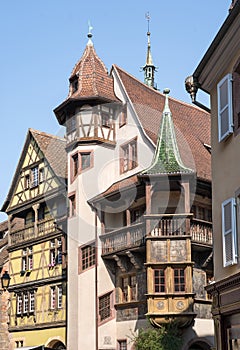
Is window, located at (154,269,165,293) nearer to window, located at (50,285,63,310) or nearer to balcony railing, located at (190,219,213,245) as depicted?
balcony railing, located at (190,219,213,245)

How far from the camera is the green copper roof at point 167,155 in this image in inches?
1011

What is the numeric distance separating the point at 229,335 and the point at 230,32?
657 centimetres

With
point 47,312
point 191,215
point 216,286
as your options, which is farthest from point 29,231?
point 216,286

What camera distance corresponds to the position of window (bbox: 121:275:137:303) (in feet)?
90.0

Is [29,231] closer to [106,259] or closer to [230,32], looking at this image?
[106,259]

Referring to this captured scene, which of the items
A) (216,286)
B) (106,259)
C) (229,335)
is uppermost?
(106,259)

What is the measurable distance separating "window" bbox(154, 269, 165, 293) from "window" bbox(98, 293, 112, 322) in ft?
12.1

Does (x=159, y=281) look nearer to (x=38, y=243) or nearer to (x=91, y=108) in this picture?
(x=91, y=108)

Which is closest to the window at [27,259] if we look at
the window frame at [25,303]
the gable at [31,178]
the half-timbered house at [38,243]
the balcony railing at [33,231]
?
the half-timbered house at [38,243]

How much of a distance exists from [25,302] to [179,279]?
44.1 feet

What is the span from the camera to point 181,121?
31234mm

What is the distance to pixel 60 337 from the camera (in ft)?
106

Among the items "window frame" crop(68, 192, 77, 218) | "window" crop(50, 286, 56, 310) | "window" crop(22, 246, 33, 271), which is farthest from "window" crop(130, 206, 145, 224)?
"window" crop(22, 246, 33, 271)

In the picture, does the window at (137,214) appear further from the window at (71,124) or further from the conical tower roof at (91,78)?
the conical tower roof at (91,78)
